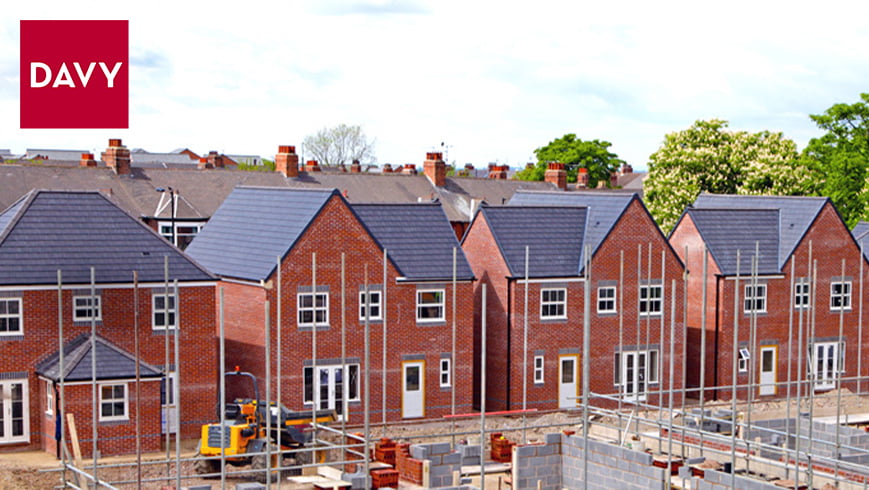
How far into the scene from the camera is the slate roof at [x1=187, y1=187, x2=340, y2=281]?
3631cm

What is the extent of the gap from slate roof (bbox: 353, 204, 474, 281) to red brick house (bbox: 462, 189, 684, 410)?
170cm

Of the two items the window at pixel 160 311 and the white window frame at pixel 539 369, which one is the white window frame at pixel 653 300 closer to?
the white window frame at pixel 539 369

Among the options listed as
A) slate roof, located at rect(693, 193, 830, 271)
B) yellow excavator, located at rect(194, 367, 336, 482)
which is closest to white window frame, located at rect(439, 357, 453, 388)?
yellow excavator, located at rect(194, 367, 336, 482)

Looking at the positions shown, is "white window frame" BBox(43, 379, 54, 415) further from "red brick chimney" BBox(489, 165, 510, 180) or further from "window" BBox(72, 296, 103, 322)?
"red brick chimney" BBox(489, 165, 510, 180)

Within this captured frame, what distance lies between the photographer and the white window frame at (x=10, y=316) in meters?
32.0

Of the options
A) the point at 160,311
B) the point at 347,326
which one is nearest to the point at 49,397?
the point at 160,311

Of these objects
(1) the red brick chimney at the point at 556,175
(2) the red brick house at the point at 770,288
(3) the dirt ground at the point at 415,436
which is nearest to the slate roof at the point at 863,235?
(2) the red brick house at the point at 770,288

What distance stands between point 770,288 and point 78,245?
24.6 metres

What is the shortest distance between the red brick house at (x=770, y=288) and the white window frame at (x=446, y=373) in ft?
33.5

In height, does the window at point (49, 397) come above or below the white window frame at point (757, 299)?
below

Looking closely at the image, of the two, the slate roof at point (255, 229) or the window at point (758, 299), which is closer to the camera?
the slate roof at point (255, 229)

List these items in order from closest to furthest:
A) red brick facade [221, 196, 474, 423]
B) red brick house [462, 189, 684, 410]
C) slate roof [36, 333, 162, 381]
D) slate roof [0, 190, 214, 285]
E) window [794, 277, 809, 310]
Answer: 1. slate roof [36, 333, 162, 381]
2. slate roof [0, 190, 214, 285]
3. red brick facade [221, 196, 474, 423]
4. red brick house [462, 189, 684, 410]
5. window [794, 277, 809, 310]

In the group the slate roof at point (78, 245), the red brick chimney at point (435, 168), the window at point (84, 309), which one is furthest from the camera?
the red brick chimney at point (435, 168)

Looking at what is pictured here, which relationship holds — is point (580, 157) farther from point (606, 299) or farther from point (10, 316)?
point (10, 316)
